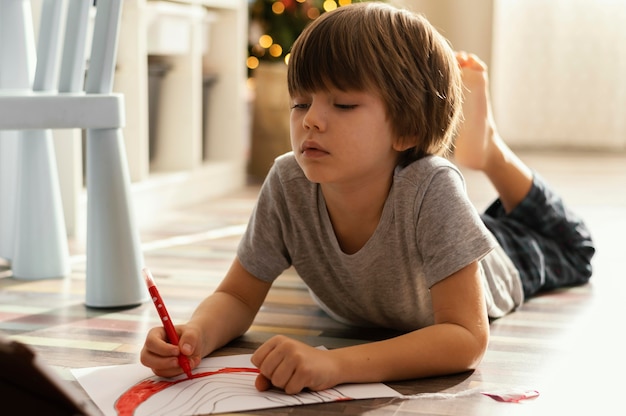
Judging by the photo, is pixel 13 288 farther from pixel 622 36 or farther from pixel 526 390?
pixel 622 36

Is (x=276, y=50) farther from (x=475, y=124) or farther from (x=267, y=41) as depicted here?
(x=475, y=124)

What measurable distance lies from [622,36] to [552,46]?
11.0 inches

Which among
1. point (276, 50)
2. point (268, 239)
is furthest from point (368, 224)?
point (276, 50)

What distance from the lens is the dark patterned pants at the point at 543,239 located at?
4.76 ft

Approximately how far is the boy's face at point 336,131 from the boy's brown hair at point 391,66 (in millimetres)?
13

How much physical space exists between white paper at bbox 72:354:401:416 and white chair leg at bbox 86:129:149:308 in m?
0.32

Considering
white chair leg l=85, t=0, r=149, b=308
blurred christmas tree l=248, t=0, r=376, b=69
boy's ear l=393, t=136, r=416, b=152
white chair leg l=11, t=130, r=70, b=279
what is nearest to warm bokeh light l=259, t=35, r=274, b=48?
blurred christmas tree l=248, t=0, r=376, b=69

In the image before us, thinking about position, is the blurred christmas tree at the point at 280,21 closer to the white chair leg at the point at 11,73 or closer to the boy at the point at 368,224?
the white chair leg at the point at 11,73

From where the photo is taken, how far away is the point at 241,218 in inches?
86.5

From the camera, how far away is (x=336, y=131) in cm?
100

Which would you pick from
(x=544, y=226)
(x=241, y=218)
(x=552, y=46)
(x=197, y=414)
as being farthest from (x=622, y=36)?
(x=197, y=414)

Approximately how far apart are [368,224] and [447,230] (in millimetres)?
120

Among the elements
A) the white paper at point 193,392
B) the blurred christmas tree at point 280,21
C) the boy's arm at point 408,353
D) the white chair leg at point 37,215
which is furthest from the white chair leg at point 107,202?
the blurred christmas tree at point 280,21

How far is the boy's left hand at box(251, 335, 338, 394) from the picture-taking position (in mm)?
913
